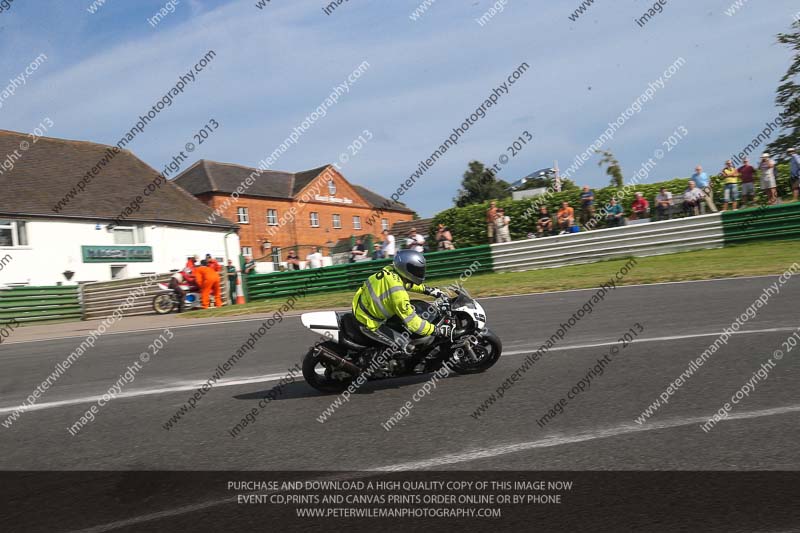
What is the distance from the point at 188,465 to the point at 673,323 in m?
7.24

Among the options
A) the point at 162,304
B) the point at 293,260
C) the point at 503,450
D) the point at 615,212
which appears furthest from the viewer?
the point at 293,260

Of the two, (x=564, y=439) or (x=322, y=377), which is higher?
(x=322, y=377)

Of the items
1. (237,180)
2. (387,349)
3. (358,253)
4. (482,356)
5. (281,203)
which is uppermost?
(237,180)

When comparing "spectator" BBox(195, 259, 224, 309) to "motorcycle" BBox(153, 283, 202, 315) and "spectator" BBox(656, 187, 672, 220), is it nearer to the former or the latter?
"motorcycle" BBox(153, 283, 202, 315)

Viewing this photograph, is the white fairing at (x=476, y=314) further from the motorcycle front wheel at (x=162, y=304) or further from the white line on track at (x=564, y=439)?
the motorcycle front wheel at (x=162, y=304)

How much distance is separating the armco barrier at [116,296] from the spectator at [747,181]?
19.5 m

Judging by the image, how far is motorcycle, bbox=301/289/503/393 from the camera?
7.16 metres

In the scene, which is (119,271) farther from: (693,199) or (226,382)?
(226,382)

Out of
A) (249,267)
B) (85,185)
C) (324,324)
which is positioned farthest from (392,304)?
(85,185)

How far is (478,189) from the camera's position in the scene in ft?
257

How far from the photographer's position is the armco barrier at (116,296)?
2353 centimetres

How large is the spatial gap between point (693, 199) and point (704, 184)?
739 millimetres
